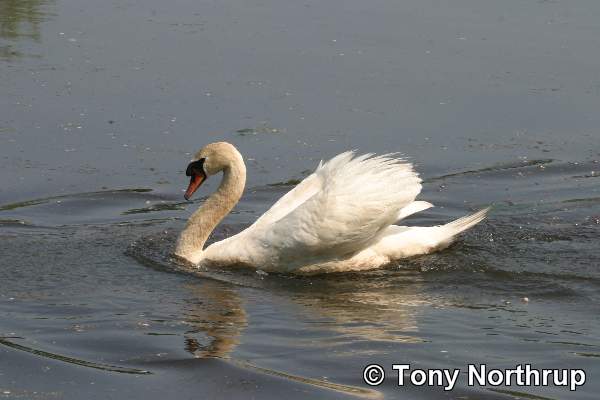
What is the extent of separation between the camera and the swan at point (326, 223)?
8.90 metres

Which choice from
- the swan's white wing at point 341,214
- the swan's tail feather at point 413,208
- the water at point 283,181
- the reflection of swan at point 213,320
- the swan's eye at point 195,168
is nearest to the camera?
the water at point 283,181

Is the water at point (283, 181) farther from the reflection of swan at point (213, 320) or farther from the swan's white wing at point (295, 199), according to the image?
the swan's white wing at point (295, 199)

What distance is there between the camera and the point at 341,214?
29.0ft

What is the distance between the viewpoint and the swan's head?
955 centimetres

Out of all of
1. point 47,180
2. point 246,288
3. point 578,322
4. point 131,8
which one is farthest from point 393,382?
point 131,8

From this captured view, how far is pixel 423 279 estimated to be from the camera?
891 cm

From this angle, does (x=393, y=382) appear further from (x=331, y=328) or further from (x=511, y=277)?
(x=511, y=277)

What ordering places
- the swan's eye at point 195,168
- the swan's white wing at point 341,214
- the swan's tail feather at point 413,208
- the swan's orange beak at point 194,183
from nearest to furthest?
the swan's white wing at point 341,214, the swan's tail feather at point 413,208, the swan's eye at point 195,168, the swan's orange beak at point 194,183

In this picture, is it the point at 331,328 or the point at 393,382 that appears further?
the point at 331,328

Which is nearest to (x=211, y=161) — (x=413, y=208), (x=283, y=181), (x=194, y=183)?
(x=194, y=183)

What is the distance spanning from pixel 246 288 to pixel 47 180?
8.96 feet

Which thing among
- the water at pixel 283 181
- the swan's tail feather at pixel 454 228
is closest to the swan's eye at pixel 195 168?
the water at pixel 283 181

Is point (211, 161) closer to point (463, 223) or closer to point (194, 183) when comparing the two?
point (194, 183)

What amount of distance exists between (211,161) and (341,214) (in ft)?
4.26
